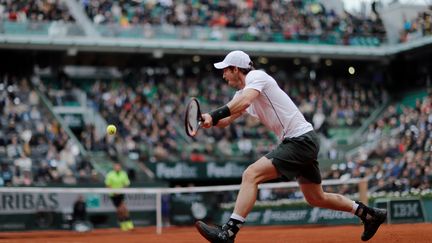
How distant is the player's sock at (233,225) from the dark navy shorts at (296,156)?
66 centimetres

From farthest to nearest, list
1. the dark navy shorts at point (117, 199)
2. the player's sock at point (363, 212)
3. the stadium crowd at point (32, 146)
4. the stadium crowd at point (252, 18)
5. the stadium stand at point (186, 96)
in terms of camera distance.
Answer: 1. the stadium crowd at point (252, 18)
2. the stadium stand at point (186, 96)
3. the stadium crowd at point (32, 146)
4. the dark navy shorts at point (117, 199)
5. the player's sock at point (363, 212)

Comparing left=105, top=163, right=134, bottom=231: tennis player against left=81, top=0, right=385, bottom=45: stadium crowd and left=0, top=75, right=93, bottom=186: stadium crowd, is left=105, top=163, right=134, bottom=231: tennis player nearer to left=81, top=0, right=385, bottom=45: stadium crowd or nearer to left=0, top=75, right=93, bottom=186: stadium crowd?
left=0, top=75, right=93, bottom=186: stadium crowd

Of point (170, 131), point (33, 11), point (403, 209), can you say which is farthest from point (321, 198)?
point (33, 11)

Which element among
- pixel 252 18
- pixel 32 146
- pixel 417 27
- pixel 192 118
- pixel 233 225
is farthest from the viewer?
pixel 417 27

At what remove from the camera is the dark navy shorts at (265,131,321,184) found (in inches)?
336

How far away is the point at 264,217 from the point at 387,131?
11.7 m

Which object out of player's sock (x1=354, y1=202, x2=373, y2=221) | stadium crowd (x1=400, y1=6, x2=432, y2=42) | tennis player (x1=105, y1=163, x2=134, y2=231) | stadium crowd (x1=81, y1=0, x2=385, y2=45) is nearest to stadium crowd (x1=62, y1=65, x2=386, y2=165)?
stadium crowd (x1=81, y1=0, x2=385, y2=45)

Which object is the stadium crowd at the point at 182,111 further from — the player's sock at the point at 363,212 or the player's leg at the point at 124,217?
the player's sock at the point at 363,212

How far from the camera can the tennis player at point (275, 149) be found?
8328 mm

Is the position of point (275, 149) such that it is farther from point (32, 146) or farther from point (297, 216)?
point (32, 146)

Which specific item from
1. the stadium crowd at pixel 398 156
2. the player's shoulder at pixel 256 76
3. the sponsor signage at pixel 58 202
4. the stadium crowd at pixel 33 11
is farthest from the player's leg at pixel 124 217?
the player's shoulder at pixel 256 76

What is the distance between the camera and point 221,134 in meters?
30.7

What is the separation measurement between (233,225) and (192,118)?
122 centimetres

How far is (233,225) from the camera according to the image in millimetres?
8391
